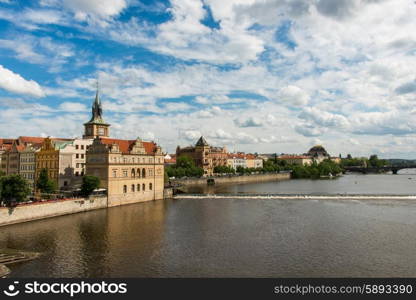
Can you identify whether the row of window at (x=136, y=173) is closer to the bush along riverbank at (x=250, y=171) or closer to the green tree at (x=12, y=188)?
the green tree at (x=12, y=188)

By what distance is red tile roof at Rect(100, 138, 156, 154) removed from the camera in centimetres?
6333

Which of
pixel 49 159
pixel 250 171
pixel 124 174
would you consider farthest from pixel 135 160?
pixel 250 171

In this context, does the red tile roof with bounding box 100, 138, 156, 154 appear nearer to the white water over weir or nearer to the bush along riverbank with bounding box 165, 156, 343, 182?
the white water over weir

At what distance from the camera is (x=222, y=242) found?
35625mm

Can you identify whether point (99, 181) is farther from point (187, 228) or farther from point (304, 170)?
point (304, 170)

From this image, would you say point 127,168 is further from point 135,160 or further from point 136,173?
point 135,160

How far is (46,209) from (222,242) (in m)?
27.0

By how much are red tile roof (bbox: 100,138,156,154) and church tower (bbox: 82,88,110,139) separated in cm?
1286

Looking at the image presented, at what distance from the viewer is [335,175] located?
184 meters

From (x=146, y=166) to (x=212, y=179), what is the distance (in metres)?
58.6

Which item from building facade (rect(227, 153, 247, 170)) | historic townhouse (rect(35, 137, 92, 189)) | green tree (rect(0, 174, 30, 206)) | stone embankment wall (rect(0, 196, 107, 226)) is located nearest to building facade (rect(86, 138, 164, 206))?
stone embankment wall (rect(0, 196, 107, 226))

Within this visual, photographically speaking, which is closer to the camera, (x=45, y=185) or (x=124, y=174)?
(x=45, y=185)

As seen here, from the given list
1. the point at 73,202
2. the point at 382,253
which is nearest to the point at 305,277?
the point at 382,253

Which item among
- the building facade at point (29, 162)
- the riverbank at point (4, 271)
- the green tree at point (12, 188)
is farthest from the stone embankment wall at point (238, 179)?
the riverbank at point (4, 271)
